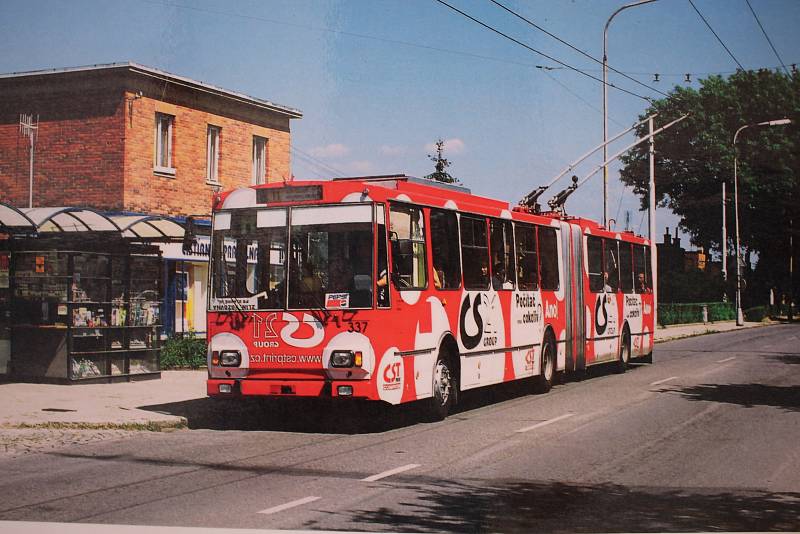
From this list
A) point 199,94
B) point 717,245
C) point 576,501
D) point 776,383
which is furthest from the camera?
point 717,245

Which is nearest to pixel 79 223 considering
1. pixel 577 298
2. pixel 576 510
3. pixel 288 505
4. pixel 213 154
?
pixel 577 298

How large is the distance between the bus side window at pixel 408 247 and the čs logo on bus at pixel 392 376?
1.00 metres

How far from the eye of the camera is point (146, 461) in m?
10.9

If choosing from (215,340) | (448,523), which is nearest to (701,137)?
(215,340)

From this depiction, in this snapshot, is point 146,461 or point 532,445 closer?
point 146,461

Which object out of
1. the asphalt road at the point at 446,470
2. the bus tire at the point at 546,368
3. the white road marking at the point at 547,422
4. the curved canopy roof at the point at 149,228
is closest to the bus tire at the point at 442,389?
the asphalt road at the point at 446,470

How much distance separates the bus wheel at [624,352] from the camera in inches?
956

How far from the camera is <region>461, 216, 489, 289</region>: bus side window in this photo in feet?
51.2

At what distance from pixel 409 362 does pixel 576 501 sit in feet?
17.3

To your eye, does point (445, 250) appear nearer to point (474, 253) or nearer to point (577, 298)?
point (474, 253)

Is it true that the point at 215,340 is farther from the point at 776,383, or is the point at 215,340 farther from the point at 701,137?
the point at 701,137

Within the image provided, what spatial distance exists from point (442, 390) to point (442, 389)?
15 millimetres

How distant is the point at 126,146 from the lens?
26703 millimetres

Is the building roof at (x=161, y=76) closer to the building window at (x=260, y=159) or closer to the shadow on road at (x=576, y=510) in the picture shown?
the building window at (x=260, y=159)
